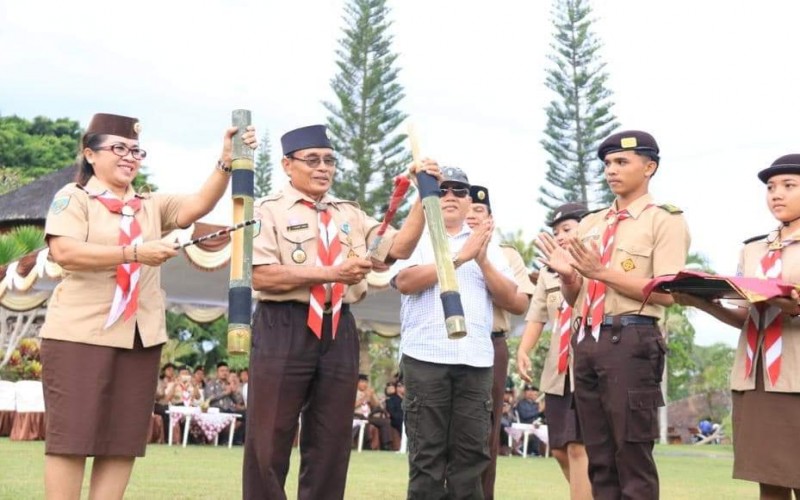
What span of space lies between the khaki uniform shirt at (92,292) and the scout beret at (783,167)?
308 cm

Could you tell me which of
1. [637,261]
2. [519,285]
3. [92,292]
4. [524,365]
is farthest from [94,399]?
[524,365]

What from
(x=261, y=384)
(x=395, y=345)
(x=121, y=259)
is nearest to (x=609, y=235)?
(x=261, y=384)

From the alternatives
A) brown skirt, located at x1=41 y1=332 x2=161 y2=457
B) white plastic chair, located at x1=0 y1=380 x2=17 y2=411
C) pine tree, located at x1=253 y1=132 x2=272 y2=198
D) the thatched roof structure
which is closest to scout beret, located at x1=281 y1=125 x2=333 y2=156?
brown skirt, located at x1=41 y1=332 x2=161 y2=457

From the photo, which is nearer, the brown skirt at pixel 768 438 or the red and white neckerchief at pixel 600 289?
the brown skirt at pixel 768 438

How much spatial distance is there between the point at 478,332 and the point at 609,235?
3.12ft

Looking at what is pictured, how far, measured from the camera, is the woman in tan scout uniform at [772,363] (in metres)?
5.32

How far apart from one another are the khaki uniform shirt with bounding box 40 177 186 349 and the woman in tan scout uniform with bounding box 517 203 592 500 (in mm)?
2957

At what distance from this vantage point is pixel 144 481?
34.3ft

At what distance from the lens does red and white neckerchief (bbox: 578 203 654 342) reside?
5.70 meters

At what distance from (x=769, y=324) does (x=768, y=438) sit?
56cm

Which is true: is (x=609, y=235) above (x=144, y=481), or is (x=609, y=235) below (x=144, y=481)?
above

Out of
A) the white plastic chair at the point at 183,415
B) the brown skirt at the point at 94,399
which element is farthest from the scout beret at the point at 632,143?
the white plastic chair at the point at 183,415

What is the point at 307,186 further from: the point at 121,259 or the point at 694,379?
the point at 694,379

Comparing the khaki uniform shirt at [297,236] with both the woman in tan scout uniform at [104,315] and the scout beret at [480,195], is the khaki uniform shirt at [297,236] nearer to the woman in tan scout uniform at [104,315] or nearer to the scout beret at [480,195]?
the woman in tan scout uniform at [104,315]
